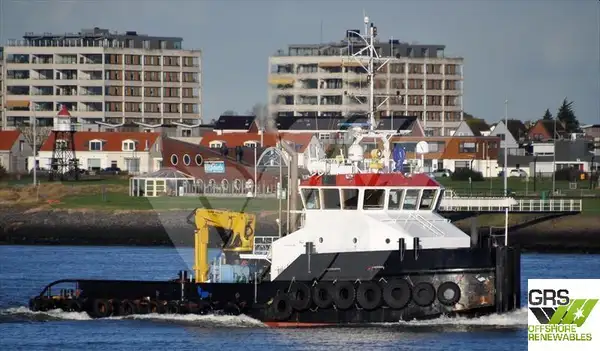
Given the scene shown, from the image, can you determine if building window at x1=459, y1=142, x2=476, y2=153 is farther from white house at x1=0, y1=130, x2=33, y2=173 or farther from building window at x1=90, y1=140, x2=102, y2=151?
white house at x1=0, y1=130, x2=33, y2=173

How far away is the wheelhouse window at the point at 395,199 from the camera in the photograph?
137ft

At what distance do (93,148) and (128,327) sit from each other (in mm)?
80735

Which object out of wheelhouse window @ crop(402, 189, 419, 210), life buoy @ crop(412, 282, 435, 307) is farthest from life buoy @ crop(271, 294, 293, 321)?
wheelhouse window @ crop(402, 189, 419, 210)

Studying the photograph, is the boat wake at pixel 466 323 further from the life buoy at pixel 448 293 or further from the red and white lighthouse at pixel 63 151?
the red and white lighthouse at pixel 63 151

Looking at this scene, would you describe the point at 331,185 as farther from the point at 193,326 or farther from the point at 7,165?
the point at 7,165

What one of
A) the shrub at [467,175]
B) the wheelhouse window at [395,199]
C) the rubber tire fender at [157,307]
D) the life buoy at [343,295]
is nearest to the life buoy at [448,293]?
the life buoy at [343,295]

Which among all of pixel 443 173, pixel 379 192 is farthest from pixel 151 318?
pixel 443 173

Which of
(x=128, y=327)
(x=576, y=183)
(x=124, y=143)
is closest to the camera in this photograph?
(x=128, y=327)

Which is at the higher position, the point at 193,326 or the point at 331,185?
the point at 331,185

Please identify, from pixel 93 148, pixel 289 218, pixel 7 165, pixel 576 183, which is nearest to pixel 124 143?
pixel 93 148

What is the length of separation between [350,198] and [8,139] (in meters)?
88.9

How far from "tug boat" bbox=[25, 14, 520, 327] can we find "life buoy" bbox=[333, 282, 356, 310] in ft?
0.08

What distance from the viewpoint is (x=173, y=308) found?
43.7m

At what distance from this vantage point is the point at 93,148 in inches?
4825
